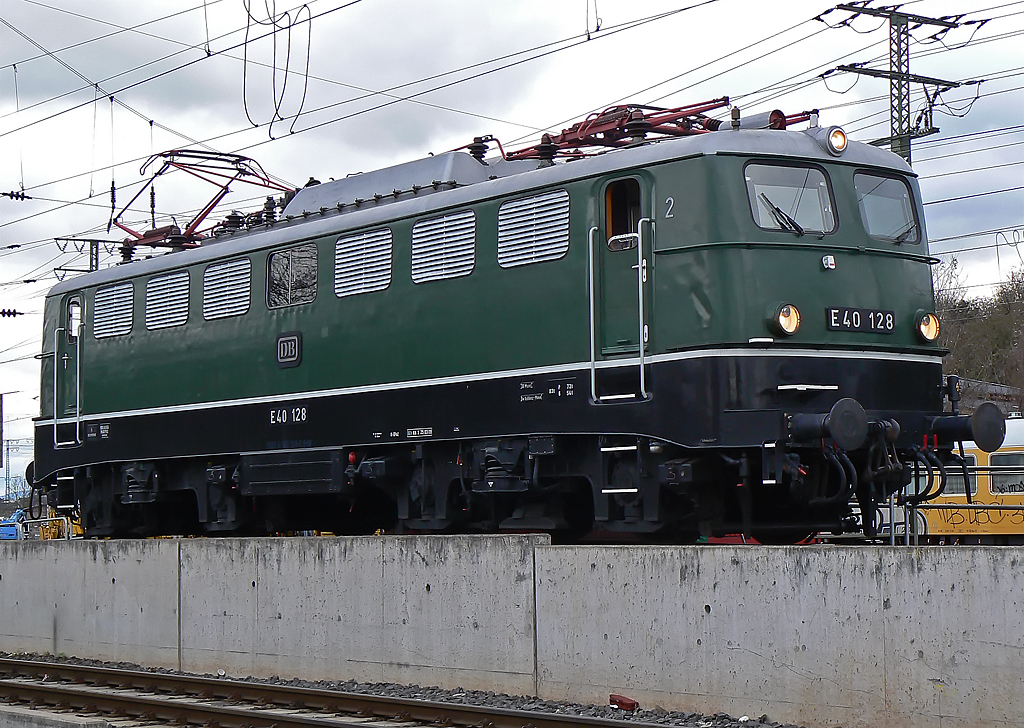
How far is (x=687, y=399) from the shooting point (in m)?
11.8

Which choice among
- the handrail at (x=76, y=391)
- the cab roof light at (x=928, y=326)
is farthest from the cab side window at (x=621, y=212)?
the handrail at (x=76, y=391)

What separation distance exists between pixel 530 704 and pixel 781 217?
4857mm

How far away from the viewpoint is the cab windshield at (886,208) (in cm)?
1285

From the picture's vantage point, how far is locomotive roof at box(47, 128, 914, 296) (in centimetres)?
1234

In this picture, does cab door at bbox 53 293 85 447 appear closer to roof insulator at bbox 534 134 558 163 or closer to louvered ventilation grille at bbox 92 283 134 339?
louvered ventilation grille at bbox 92 283 134 339

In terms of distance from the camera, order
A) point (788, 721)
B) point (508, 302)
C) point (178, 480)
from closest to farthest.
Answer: point (788, 721), point (508, 302), point (178, 480)

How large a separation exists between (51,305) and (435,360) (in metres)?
8.47

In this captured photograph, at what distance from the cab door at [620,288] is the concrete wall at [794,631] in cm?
196

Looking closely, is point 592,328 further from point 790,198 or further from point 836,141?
point 836,141

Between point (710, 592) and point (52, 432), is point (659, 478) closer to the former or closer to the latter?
point (710, 592)

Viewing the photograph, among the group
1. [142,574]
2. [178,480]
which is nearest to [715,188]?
[142,574]

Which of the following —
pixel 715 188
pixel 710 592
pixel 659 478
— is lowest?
pixel 710 592

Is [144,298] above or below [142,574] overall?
above

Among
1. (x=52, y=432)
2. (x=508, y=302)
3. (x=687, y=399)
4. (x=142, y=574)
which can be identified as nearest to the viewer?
(x=687, y=399)
